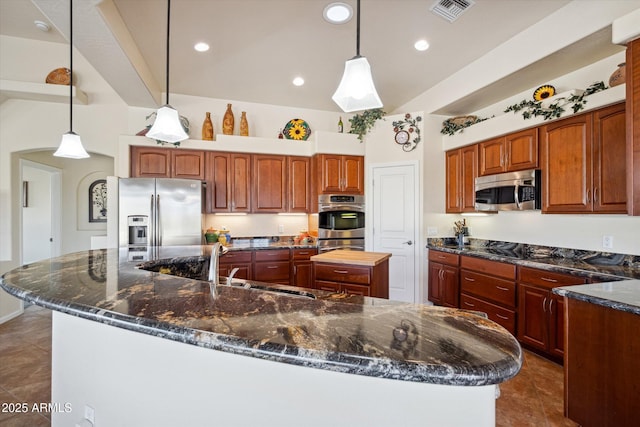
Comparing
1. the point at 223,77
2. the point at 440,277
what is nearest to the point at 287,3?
the point at 223,77

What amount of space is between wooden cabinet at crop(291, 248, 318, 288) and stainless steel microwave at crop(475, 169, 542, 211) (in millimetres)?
2337

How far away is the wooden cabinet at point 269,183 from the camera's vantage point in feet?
14.8

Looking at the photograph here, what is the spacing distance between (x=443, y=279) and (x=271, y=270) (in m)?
2.29

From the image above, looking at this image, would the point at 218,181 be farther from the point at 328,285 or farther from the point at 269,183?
the point at 328,285

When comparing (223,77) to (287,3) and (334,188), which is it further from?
(334,188)

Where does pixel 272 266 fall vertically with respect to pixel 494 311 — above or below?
above

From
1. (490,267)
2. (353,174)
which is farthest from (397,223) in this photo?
(490,267)

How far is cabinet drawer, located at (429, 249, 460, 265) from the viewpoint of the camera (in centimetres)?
362

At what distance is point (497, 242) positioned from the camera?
3.77 meters

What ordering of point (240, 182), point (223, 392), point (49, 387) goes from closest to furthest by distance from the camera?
point (223, 392) → point (49, 387) → point (240, 182)

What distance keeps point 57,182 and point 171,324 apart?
6.23 meters

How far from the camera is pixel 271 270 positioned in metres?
4.20

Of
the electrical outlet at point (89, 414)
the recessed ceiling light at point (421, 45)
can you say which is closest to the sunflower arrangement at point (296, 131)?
the recessed ceiling light at point (421, 45)

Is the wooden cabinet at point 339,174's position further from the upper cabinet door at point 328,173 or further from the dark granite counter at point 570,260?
the dark granite counter at point 570,260
